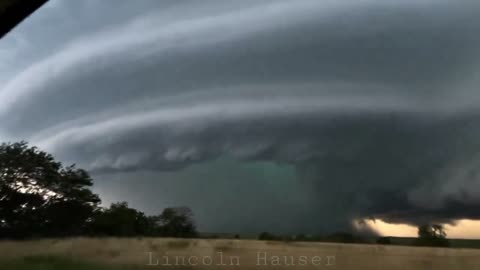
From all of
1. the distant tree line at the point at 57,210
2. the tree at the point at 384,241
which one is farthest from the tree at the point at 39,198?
the tree at the point at 384,241

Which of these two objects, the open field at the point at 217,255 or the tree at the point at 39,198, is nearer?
the open field at the point at 217,255

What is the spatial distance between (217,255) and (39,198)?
184cm

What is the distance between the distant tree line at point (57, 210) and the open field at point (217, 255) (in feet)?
0.26

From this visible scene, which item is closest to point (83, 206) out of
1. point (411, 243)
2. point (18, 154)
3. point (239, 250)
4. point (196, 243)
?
point (18, 154)

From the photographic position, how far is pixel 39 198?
181 inches

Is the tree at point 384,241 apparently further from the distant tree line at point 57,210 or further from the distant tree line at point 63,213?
the distant tree line at point 57,210

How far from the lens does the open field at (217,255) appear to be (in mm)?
3299

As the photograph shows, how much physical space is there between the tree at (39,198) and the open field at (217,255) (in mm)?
136

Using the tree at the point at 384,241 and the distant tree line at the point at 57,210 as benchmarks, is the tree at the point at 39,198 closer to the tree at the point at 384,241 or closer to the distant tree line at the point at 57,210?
the distant tree line at the point at 57,210

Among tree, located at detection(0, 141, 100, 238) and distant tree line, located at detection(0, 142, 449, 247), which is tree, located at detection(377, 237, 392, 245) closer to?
distant tree line, located at detection(0, 142, 449, 247)

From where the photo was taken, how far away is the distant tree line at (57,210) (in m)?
3.74

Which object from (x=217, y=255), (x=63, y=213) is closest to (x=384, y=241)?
(x=217, y=255)

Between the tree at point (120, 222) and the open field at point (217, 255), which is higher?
the tree at point (120, 222)

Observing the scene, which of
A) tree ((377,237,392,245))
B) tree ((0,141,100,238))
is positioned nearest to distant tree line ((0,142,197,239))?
tree ((0,141,100,238))
